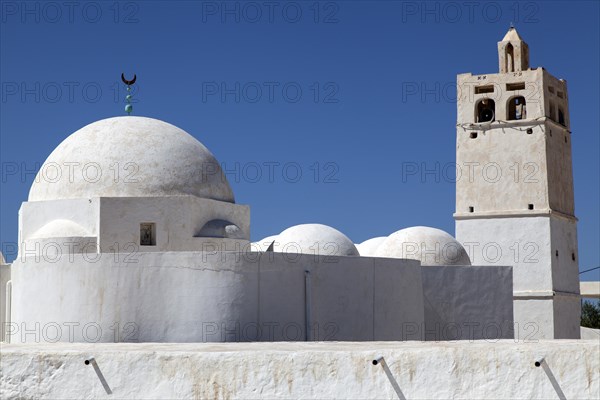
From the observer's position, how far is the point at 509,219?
24422 millimetres

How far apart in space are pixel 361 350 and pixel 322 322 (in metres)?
4.86

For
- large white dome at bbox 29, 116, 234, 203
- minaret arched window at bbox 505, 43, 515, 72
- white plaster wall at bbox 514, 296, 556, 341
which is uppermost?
minaret arched window at bbox 505, 43, 515, 72

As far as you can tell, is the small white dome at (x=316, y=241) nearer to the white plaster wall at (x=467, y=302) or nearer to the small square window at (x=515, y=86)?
the white plaster wall at (x=467, y=302)

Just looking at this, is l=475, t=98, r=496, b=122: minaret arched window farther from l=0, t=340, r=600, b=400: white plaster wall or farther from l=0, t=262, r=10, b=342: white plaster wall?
l=0, t=340, r=600, b=400: white plaster wall

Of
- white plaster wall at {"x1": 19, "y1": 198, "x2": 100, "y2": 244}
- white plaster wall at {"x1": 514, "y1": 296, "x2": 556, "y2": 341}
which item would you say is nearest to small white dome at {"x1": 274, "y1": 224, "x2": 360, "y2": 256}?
white plaster wall at {"x1": 19, "y1": 198, "x2": 100, "y2": 244}

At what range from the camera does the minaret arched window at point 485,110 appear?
2519 cm

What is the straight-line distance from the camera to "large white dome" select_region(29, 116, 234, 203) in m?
15.7

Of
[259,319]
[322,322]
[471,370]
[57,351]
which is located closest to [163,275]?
[259,319]

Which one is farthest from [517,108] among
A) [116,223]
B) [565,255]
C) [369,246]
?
[116,223]

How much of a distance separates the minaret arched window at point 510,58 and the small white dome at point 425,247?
341 inches

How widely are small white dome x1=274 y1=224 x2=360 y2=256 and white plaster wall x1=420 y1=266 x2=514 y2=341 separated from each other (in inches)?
63.1

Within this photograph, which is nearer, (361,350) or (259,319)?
(361,350)

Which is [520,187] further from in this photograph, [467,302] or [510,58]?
[467,302]

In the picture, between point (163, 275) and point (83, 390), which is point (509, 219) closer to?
point (163, 275)
